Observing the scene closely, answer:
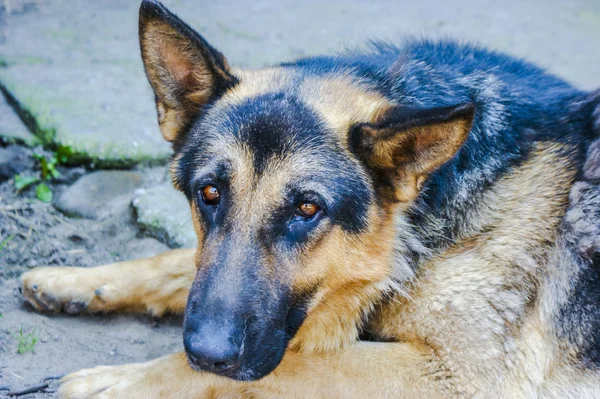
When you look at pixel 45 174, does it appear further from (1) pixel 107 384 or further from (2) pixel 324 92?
(2) pixel 324 92

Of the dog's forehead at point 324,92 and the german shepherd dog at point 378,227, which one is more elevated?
the dog's forehead at point 324,92

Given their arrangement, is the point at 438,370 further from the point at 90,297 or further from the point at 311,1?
the point at 311,1

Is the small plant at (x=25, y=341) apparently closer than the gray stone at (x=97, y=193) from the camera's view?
Yes

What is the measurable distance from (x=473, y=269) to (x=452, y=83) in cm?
114

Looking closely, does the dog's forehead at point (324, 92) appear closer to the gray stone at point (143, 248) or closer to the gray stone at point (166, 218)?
the gray stone at point (166, 218)

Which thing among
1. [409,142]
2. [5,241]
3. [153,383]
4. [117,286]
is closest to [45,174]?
[5,241]

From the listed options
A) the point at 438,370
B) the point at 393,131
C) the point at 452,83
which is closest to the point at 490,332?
the point at 438,370

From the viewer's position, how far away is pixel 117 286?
4.92 m

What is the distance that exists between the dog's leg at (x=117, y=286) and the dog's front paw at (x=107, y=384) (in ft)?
2.42

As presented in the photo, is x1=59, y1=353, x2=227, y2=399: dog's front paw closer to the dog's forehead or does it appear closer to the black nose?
the black nose

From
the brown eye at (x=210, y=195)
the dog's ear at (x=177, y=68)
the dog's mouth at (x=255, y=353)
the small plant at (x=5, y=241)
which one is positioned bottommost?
the small plant at (x=5, y=241)

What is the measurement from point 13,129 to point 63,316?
2.49m

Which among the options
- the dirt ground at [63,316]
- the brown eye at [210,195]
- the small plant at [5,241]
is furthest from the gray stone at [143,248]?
the brown eye at [210,195]

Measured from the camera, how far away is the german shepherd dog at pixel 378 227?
3635mm
